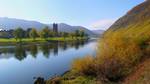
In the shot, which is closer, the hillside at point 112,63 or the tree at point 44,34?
the hillside at point 112,63

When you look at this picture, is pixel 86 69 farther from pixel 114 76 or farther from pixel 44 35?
pixel 44 35

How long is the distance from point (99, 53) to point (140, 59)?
18.0ft

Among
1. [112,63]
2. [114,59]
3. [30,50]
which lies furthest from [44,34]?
[112,63]

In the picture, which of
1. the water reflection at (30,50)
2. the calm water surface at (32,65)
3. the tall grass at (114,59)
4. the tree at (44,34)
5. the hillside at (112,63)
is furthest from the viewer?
the tree at (44,34)

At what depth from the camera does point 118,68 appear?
33062mm

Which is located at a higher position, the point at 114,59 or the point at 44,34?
the point at 44,34

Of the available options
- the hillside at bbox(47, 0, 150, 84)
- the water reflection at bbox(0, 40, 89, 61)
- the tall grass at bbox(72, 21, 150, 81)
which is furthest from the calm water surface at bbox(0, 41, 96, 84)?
the hillside at bbox(47, 0, 150, 84)

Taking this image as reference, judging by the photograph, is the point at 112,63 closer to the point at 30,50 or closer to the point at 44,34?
the point at 30,50

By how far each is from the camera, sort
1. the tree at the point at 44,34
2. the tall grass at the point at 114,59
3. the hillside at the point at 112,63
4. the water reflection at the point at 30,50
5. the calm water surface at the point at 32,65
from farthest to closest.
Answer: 1. the tree at the point at 44,34
2. the water reflection at the point at 30,50
3. the calm water surface at the point at 32,65
4. the tall grass at the point at 114,59
5. the hillside at the point at 112,63

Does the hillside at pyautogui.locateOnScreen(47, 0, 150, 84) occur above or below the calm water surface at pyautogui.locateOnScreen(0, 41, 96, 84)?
above

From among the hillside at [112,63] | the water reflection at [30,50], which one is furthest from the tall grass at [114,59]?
the water reflection at [30,50]

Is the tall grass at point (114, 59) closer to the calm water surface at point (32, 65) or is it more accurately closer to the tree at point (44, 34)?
the calm water surface at point (32, 65)

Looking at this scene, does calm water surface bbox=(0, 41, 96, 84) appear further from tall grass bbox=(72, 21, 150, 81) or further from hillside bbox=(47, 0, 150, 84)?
hillside bbox=(47, 0, 150, 84)

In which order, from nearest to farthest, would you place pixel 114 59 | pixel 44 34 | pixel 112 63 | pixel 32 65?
1. pixel 112 63
2. pixel 114 59
3. pixel 32 65
4. pixel 44 34
